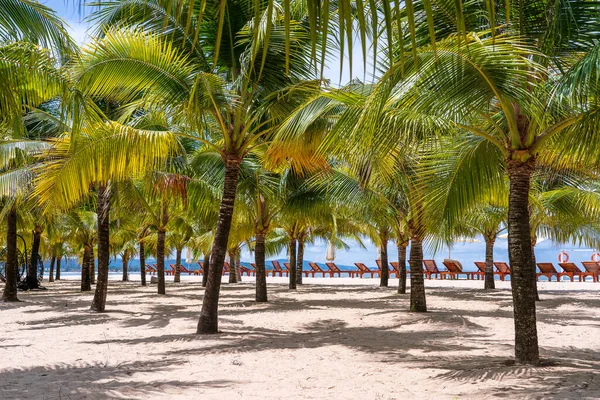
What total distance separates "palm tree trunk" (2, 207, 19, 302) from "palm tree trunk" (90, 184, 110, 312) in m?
3.77

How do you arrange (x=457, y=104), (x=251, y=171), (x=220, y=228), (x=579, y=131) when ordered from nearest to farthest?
1. (x=457, y=104)
2. (x=579, y=131)
3. (x=220, y=228)
4. (x=251, y=171)

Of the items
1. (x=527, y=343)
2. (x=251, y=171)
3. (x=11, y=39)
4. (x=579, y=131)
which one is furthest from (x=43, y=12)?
(x=251, y=171)

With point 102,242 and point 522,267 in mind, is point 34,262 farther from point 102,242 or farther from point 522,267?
point 522,267

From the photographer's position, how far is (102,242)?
466 inches

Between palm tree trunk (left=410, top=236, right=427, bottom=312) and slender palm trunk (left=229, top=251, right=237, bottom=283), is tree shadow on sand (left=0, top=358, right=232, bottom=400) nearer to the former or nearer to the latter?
palm tree trunk (left=410, top=236, right=427, bottom=312)

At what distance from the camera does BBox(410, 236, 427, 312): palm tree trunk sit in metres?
11.6

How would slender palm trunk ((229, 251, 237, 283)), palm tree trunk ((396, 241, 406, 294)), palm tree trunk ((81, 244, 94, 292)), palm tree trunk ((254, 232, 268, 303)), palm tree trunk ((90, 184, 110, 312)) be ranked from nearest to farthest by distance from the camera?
palm tree trunk ((90, 184, 110, 312)) < palm tree trunk ((254, 232, 268, 303)) < palm tree trunk ((396, 241, 406, 294)) < palm tree trunk ((81, 244, 94, 292)) < slender palm trunk ((229, 251, 237, 283))

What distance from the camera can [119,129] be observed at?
694 centimetres

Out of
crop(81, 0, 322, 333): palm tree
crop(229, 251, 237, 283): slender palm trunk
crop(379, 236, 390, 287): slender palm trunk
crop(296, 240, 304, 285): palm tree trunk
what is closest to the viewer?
crop(81, 0, 322, 333): palm tree

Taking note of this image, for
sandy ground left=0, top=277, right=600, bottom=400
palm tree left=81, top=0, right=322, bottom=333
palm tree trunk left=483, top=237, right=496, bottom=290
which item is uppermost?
palm tree left=81, top=0, right=322, bottom=333

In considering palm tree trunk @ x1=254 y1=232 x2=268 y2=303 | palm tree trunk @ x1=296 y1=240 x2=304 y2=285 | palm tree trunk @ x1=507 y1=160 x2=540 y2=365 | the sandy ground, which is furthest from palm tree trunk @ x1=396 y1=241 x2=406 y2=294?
palm tree trunk @ x1=507 y1=160 x2=540 y2=365

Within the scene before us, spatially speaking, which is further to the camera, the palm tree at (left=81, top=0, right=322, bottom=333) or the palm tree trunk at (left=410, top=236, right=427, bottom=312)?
the palm tree trunk at (left=410, top=236, right=427, bottom=312)

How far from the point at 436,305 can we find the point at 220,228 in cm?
700

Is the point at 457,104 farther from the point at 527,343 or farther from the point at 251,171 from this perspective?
the point at 251,171
